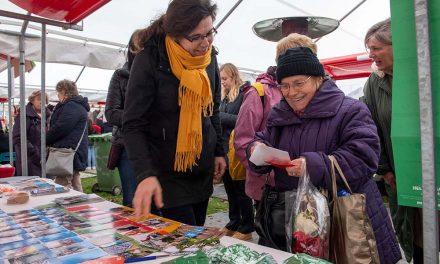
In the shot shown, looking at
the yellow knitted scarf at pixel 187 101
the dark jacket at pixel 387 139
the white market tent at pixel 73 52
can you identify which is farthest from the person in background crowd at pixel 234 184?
the white market tent at pixel 73 52

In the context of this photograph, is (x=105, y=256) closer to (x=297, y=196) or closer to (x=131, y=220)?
(x=131, y=220)

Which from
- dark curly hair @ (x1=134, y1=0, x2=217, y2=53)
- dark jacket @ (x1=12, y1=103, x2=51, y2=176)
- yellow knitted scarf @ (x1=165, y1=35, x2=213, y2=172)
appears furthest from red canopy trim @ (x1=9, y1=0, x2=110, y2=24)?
dark jacket @ (x1=12, y1=103, x2=51, y2=176)

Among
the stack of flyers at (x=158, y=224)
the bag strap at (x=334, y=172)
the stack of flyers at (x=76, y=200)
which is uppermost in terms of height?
the bag strap at (x=334, y=172)

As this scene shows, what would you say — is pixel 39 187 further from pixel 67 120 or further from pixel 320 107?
pixel 67 120

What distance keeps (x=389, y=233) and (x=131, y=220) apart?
981mm

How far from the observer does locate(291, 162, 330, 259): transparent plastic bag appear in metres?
1.10

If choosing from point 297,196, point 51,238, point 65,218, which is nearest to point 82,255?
point 51,238

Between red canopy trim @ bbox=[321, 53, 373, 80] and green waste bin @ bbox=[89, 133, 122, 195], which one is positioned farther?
green waste bin @ bbox=[89, 133, 122, 195]

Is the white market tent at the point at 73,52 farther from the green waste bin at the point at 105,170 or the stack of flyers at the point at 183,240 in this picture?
the stack of flyers at the point at 183,240

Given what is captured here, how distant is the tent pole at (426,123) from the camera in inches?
27.9

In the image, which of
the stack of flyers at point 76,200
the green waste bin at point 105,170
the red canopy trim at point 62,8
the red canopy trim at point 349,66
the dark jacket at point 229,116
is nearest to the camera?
the stack of flyers at point 76,200

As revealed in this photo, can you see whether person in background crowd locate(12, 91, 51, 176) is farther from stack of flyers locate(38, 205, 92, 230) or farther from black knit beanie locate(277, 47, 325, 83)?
black knit beanie locate(277, 47, 325, 83)

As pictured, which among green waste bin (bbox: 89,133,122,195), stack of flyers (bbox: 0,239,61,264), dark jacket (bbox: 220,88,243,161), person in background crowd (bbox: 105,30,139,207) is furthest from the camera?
green waste bin (bbox: 89,133,122,195)

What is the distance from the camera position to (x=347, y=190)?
1269 mm
